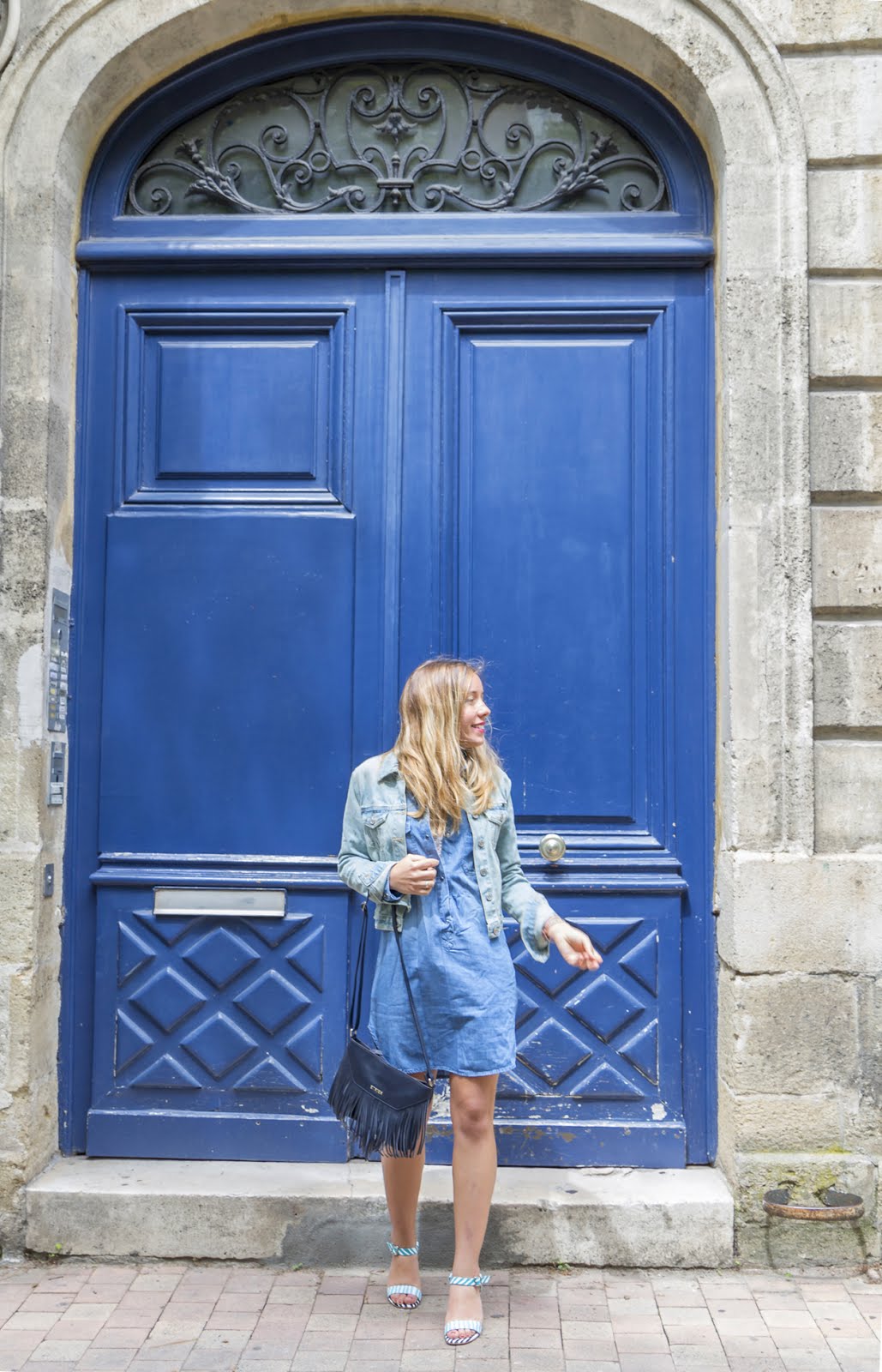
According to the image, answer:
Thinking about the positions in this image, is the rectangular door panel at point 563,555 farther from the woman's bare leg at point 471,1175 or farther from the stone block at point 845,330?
the woman's bare leg at point 471,1175

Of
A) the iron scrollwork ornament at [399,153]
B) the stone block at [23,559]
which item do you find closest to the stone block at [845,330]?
the iron scrollwork ornament at [399,153]

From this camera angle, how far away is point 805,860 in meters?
4.23

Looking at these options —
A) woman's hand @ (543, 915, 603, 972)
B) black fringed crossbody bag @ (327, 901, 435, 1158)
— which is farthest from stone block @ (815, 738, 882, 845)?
black fringed crossbody bag @ (327, 901, 435, 1158)

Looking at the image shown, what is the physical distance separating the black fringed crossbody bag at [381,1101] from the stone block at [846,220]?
114 inches

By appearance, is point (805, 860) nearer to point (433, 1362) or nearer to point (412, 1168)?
point (412, 1168)

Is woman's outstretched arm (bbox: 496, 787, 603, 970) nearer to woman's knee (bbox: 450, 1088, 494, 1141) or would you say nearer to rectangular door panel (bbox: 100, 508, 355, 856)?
woman's knee (bbox: 450, 1088, 494, 1141)

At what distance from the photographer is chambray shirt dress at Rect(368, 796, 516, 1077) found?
3.63 meters

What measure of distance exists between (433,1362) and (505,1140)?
1.06 metres

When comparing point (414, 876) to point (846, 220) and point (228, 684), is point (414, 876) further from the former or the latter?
point (846, 220)

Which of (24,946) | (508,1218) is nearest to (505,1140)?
(508,1218)

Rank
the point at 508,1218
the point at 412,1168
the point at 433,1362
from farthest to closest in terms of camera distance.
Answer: the point at 508,1218
the point at 412,1168
the point at 433,1362

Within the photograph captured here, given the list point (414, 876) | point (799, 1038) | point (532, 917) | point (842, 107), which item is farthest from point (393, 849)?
point (842, 107)

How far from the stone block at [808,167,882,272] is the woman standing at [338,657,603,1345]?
2.05 meters

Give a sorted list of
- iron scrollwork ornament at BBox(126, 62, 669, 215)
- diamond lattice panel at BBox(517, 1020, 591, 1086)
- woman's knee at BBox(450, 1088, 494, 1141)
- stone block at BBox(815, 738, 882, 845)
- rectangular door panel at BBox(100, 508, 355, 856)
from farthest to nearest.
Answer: iron scrollwork ornament at BBox(126, 62, 669, 215), rectangular door panel at BBox(100, 508, 355, 856), diamond lattice panel at BBox(517, 1020, 591, 1086), stone block at BBox(815, 738, 882, 845), woman's knee at BBox(450, 1088, 494, 1141)
